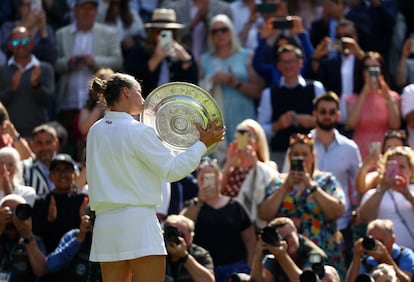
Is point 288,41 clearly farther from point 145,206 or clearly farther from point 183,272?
point 145,206

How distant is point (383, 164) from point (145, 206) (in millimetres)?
4274

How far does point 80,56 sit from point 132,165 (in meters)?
6.99

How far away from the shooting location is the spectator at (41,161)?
12.1 metres

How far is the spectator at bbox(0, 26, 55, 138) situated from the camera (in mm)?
14078

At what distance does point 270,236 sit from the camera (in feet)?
32.6

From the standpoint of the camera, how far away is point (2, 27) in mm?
15219

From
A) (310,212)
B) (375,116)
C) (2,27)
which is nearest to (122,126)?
(310,212)

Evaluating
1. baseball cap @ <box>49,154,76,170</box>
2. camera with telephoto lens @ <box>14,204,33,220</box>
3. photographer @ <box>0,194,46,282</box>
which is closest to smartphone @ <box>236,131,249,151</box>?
baseball cap @ <box>49,154,76,170</box>

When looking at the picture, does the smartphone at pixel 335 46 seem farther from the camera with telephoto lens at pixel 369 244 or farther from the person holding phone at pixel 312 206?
the camera with telephoto lens at pixel 369 244

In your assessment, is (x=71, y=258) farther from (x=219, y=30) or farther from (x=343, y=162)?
(x=219, y=30)

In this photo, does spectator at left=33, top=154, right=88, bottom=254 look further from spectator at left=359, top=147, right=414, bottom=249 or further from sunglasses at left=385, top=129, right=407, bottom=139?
sunglasses at left=385, top=129, right=407, bottom=139

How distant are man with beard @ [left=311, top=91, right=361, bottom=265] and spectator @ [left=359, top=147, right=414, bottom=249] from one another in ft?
2.34

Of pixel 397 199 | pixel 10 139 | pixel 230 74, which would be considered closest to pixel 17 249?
pixel 10 139

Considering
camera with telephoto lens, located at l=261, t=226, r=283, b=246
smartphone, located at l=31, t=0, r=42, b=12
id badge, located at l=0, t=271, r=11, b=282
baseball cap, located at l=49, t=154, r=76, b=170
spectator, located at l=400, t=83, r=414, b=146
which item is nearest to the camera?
camera with telephoto lens, located at l=261, t=226, r=283, b=246
